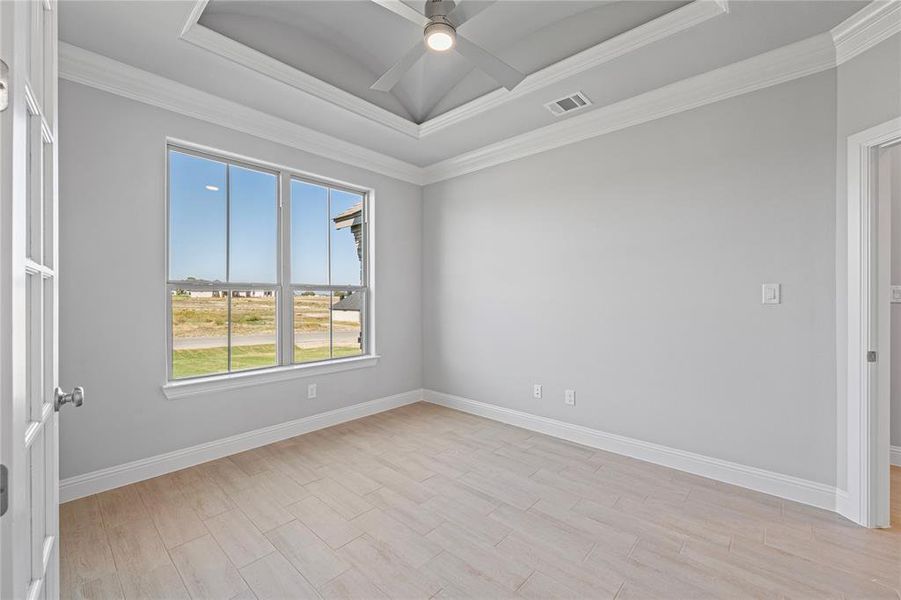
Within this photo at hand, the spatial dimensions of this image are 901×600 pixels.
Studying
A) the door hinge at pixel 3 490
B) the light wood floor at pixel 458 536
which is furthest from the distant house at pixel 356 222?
the door hinge at pixel 3 490

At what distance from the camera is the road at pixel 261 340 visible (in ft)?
10.2

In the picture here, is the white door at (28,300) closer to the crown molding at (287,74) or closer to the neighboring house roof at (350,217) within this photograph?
the crown molding at (287,74)

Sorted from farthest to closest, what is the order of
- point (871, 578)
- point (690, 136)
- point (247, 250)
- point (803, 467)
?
point (247, 250) < point (690, 136) < point (803, 467) < point (871, 578)

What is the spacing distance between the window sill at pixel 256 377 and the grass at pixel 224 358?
83mm

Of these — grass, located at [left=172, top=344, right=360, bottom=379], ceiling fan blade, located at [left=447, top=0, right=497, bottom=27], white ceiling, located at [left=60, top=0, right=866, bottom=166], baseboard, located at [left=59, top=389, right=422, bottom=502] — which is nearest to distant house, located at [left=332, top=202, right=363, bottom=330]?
grass, located at [left=172, top=344, right=360, bottom=379]

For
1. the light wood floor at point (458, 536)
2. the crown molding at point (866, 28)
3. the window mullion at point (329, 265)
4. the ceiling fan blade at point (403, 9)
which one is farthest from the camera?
the window mullion at point (329, 265)

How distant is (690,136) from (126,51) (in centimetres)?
374

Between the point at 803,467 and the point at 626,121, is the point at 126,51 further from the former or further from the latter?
the point at 803,467

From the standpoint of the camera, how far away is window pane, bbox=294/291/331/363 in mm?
3756

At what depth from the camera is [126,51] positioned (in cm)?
250

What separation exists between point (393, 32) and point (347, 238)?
1.90 m

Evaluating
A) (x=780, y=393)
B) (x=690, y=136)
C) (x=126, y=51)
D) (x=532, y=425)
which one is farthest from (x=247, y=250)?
(x=780, y=393)

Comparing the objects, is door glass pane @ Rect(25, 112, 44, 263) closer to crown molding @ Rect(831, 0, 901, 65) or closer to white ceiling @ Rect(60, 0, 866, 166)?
white ceiling @ Rect(60, 0, 866, 166)

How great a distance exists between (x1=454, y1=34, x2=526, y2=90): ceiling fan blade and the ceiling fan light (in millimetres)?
50
